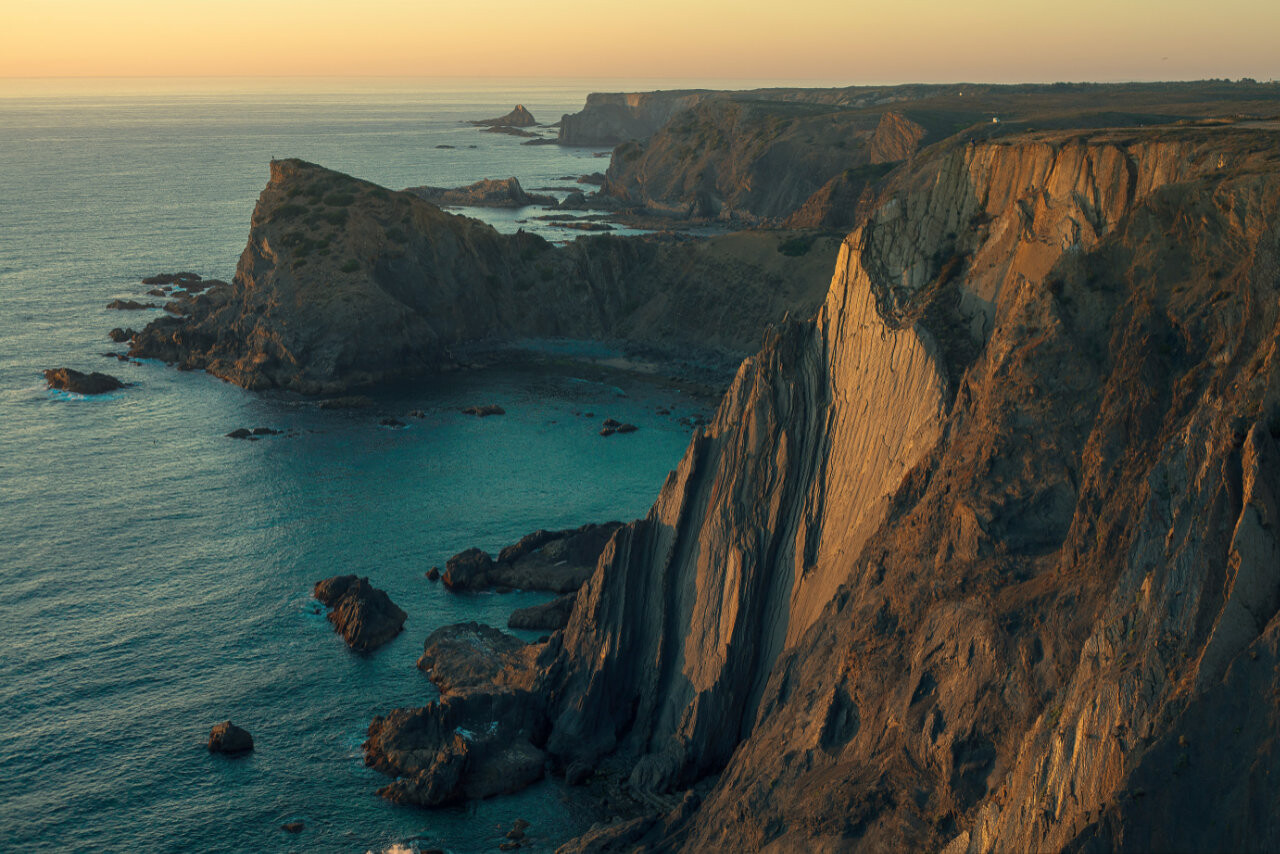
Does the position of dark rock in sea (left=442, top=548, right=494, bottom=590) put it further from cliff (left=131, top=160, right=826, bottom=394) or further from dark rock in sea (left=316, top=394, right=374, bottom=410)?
cliff (left=131, top=160, right=826, bottom=394)

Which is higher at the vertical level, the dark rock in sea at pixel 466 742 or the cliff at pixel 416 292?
the cliff at pixel 416 292

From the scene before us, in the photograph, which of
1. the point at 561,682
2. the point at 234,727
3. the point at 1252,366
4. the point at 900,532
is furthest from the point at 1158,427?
the point at 234,727

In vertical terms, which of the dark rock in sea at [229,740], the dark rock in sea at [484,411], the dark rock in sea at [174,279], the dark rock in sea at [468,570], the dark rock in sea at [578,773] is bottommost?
the dark rock in sea at [229,740]

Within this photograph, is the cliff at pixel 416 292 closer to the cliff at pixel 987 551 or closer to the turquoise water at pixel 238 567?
the turquoise water at pixel 238 567

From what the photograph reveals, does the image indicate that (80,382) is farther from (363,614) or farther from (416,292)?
(363,614)

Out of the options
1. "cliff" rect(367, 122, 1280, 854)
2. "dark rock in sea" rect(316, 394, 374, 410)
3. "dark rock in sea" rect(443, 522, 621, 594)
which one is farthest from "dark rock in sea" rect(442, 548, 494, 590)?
"dark rock in sea" rect(316, 394, 374, 410)

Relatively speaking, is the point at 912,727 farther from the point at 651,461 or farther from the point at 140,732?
the point at 651,461

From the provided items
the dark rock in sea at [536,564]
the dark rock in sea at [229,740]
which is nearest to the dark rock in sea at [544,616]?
the dark rock in sea at [536,564]
